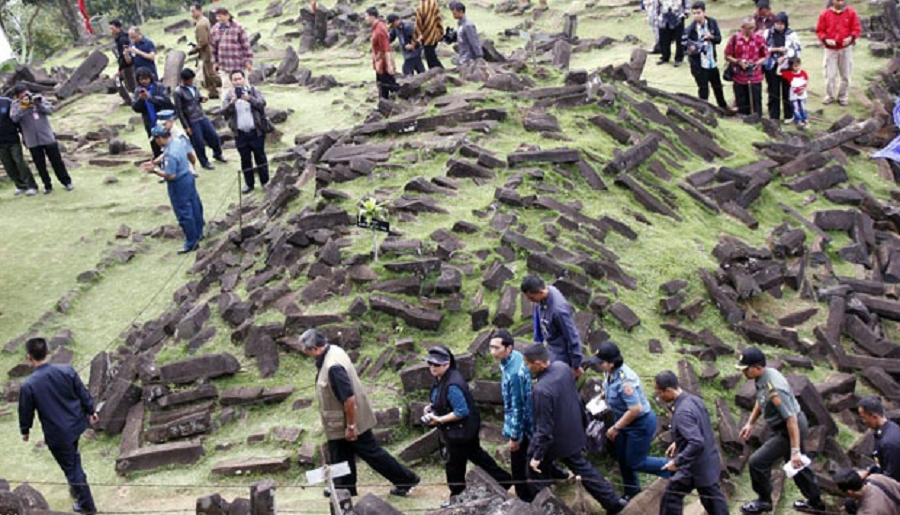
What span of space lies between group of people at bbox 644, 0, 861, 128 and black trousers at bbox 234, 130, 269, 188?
9.13 m

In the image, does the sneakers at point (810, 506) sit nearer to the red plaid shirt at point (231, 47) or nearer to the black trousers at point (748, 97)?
the black trousers at point (748, 97)

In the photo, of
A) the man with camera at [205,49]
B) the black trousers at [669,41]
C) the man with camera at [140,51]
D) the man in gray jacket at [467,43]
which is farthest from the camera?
the black trousers at [669,41]

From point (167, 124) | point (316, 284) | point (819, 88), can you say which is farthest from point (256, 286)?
point (819, 88)

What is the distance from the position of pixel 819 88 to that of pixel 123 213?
15.1m

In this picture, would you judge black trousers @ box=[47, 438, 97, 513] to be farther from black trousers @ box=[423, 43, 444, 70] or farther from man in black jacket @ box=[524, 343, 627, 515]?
black trousers @ box=[423, 43, 444, 70]

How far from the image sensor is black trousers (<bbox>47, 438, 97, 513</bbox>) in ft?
31.3

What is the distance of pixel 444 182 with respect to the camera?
46.5 feet

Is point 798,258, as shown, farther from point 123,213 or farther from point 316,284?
point 123,213

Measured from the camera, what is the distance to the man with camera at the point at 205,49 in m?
22.7

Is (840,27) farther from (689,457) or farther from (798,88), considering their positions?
(689,457)

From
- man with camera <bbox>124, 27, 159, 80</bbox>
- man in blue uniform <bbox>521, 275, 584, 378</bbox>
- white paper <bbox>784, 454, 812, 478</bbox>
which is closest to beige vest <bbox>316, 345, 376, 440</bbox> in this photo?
man in blue uniform <bbox>521, 275, 584, 378</bbox>

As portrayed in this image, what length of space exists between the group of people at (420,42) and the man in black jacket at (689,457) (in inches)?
486

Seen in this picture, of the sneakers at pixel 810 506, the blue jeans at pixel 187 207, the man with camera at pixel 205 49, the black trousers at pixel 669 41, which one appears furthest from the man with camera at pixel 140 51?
the sneakers at pixel 810 506

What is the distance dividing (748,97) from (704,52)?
133 centimetres
